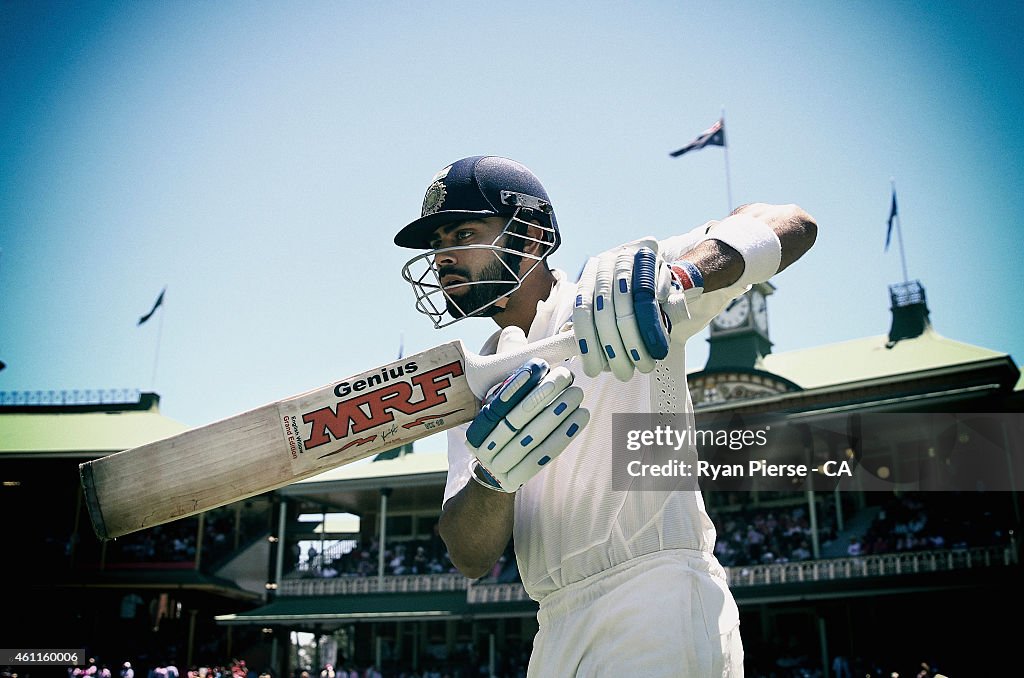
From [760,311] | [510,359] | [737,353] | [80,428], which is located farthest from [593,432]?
[80,428]

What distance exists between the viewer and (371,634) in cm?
3006

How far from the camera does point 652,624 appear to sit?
2.31 m

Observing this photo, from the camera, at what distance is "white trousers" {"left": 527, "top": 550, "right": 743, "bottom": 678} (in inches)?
90.0

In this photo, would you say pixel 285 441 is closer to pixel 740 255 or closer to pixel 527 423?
pixel 527 423

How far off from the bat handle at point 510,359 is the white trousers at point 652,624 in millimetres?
592

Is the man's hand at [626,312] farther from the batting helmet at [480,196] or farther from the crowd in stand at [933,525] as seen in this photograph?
the crowd in stand at [933,525]

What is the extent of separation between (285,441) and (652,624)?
1165mm

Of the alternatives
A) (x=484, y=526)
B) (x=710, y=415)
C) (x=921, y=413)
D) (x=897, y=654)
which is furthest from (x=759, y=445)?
(x=484, y=526)

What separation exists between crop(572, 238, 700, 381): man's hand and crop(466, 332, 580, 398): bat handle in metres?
0.24

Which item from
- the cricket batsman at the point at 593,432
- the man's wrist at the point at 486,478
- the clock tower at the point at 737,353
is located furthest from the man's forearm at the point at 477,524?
the clock tower at the point at 737,353

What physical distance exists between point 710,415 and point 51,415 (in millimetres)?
23871

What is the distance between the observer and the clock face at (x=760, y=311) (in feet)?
92.9

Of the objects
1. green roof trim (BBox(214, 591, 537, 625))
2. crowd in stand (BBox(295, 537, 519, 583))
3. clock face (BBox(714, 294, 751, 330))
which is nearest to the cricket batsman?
green roof trim (BBox(214, 591, 537, 625))

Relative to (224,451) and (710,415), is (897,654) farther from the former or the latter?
(224,451)
